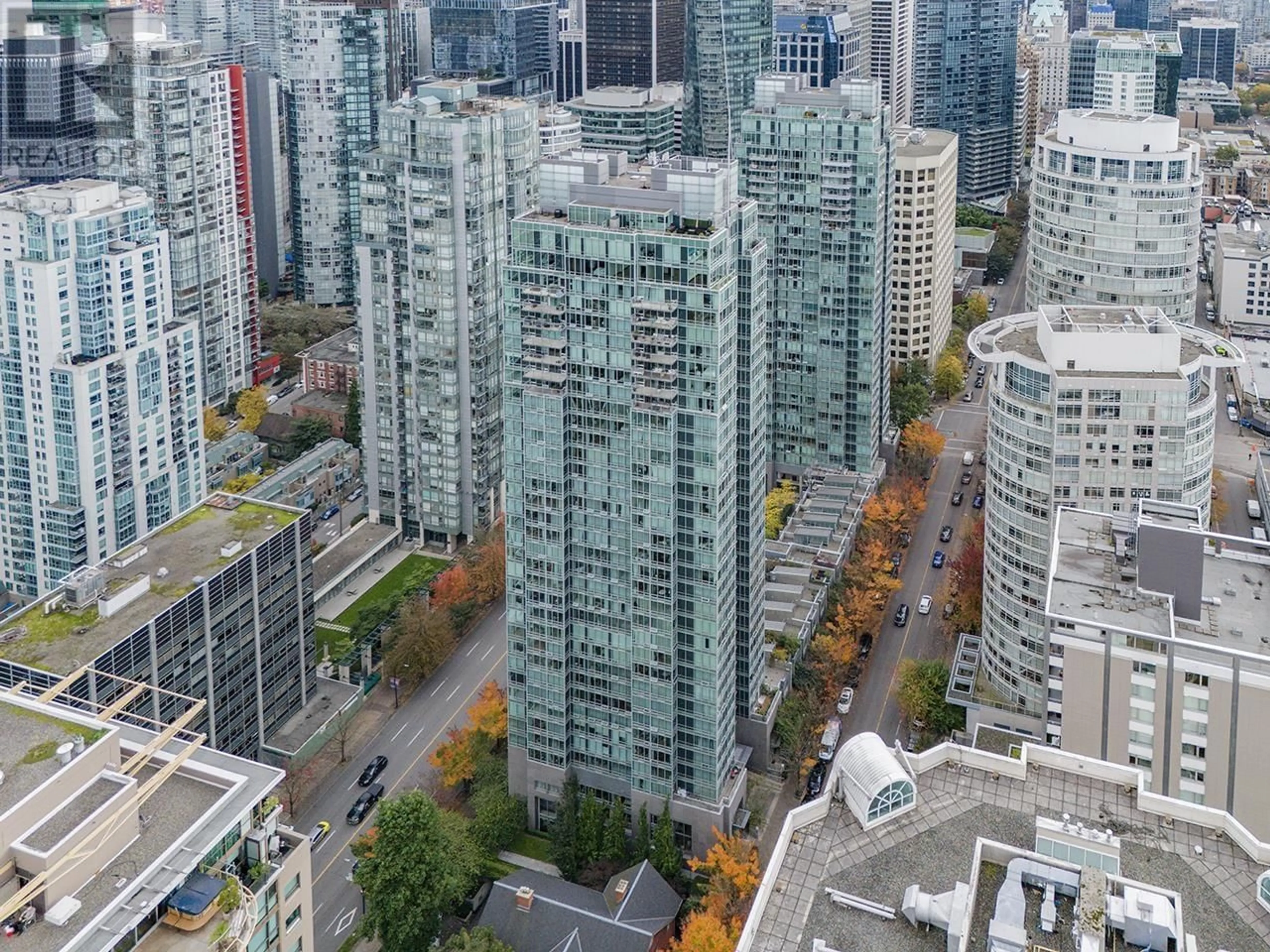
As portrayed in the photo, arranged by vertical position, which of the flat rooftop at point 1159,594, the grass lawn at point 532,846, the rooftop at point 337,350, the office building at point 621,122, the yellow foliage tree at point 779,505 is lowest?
the grass lawn at point 532,846

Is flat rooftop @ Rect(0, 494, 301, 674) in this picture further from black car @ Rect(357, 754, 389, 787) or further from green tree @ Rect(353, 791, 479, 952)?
green tree @ Rect(353, 791, 479, 952)

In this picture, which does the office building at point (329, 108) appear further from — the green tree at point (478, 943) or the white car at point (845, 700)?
the green tree at point (478, 943)

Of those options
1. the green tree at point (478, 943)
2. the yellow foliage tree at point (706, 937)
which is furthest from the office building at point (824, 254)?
the green tree at point (478, 943)

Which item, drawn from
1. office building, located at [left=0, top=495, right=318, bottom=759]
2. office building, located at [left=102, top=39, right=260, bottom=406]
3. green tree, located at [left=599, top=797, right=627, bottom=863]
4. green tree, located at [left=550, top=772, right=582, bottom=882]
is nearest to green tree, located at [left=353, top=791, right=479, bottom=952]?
green tree, located at [left=550, top=772, right=582, bottom=882]

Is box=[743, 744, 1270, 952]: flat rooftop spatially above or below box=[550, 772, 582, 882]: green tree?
above

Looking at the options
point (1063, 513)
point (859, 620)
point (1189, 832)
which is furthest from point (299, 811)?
point (1189, 832)

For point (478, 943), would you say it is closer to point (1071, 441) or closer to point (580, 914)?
point (580, 914)

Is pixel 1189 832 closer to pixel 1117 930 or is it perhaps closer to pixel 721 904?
pixel 1117 930
